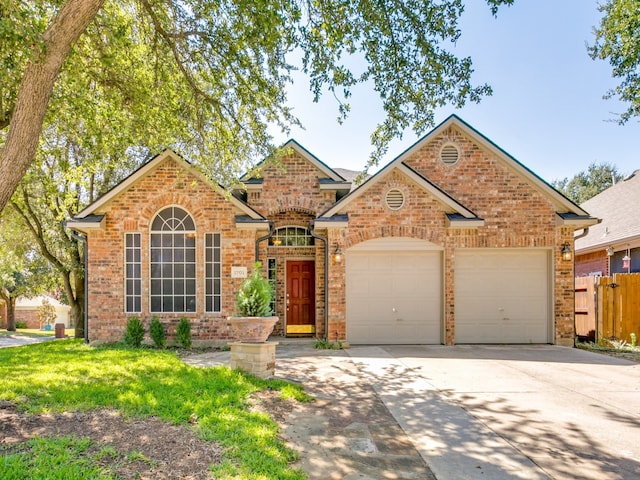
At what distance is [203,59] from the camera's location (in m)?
8.89

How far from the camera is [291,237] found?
40.9 ft

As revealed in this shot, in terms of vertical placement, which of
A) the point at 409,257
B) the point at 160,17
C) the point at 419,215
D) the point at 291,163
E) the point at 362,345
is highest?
the point at 160,17

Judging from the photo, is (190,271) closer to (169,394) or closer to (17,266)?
(169,394)

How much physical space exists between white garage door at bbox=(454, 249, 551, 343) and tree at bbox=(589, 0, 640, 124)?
473cm

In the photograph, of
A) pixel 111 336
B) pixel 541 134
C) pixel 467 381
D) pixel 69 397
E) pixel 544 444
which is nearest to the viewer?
pixel 544 444

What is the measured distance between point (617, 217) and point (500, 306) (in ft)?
26.8

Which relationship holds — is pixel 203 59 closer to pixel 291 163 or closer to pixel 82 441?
pixel 291 163

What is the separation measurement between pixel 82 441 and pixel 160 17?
783 centimetres

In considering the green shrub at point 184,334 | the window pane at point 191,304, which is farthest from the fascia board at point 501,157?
the green shrub at point 184,334

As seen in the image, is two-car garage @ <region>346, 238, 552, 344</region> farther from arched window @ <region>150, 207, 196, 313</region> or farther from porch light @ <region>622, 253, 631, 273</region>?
porch light @ <region>622, 253, 631, 273</region>

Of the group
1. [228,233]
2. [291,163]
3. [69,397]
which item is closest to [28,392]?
[69,397]

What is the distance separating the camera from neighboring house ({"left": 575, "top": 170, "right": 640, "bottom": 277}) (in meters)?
13.8

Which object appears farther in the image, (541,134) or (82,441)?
(541,134)

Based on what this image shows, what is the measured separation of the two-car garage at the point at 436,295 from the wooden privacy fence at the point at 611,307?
182 cm
